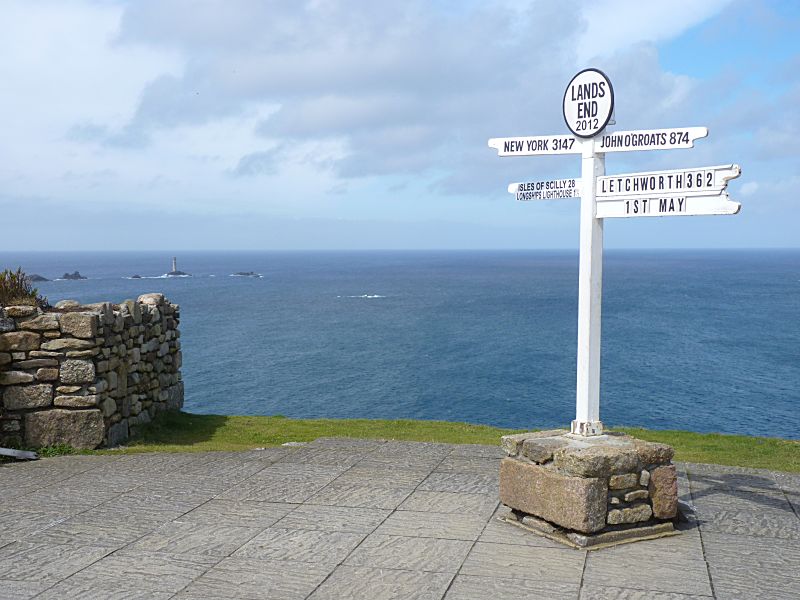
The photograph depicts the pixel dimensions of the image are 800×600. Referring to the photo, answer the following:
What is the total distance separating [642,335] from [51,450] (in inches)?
2368

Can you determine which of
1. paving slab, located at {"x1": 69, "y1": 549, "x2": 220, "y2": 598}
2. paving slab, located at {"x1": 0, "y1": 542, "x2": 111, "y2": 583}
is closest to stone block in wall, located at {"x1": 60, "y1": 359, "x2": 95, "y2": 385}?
paving slab, located at {"x1": 0, "y1": 542, "x2": 111, "y2": 583}

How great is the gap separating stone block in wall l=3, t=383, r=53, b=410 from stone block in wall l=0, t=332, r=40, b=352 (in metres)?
0.52

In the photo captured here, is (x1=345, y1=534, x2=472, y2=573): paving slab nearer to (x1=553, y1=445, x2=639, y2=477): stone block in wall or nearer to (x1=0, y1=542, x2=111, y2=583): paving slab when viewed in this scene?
(x1=553, y1=445, x2=639, y2=477): stone block in wall

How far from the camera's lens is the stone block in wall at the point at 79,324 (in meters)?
11.2

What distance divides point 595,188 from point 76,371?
761 centimetres

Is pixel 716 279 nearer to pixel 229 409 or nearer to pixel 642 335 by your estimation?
pixel 642 335

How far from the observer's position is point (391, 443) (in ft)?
37.0

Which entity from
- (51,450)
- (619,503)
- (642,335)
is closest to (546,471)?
(619,503)

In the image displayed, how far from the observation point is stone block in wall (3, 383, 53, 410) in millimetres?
11141

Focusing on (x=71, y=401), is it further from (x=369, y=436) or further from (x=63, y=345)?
(x=369, y=436)

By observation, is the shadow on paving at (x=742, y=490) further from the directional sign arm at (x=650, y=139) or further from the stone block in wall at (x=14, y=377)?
the stone block in wall at (x=14, y=377)

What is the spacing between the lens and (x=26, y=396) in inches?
440

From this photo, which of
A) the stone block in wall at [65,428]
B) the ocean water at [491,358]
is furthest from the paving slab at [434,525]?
the ocean water at [491,358]

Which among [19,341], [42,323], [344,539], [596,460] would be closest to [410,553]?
[344,539]
